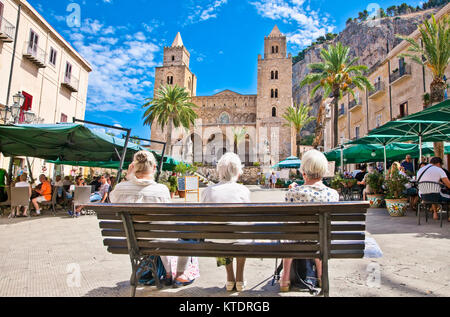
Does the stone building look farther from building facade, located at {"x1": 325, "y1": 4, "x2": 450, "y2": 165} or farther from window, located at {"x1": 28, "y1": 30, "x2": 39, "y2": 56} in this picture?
window, located at {"x1": 28, "y1": 30, "x2": 39, "y2": 56}

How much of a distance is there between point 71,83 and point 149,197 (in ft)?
72.8

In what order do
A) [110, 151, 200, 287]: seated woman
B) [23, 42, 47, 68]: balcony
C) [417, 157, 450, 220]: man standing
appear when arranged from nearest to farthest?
[110, 151, 200, 287]: seated woman < [417, 157, 450, 220]: man standing < [23, 42, 47, 68]: balcony

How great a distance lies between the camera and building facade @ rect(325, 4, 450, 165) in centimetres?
1702

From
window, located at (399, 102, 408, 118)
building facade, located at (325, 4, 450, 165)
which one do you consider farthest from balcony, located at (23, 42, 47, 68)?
window, located at (399, 102, 408, 118)

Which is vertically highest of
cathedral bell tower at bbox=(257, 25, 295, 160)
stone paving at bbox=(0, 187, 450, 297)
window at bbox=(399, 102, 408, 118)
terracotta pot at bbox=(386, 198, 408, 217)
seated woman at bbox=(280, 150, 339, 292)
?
cathedral bell tower at bbox=(257, 25, 295, 160)

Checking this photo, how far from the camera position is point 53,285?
8.42ft

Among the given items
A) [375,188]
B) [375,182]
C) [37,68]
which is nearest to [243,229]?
[375,182]

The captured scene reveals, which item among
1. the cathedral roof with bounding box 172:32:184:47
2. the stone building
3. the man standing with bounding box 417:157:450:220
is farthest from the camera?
the cathedral roof with bounding box 172:32:184:47

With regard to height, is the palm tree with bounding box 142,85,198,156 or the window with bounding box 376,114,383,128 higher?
the palm tree with bounding box 142,85,198,156

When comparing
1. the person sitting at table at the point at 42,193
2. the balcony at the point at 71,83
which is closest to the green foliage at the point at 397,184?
the person sitting at table at the point at 42,193

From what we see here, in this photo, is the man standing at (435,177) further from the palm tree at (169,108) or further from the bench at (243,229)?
the palm tree at (169,108)

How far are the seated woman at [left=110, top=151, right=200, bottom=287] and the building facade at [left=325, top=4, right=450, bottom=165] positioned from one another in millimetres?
16438

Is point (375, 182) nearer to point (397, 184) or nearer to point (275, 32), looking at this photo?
point (397, 184)

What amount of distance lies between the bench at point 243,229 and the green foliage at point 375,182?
7185 mm
